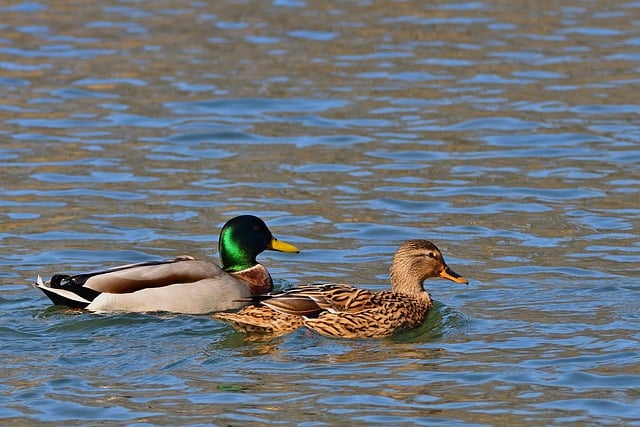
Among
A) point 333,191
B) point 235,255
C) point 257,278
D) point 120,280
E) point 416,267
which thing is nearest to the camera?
point 416,267

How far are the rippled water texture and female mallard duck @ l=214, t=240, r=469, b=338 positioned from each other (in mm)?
145

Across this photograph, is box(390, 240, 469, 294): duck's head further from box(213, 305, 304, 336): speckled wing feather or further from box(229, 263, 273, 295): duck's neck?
box(229, 263, 273, 295): duck's neck

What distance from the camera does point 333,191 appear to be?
15219mm

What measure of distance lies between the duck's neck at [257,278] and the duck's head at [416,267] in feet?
4.36

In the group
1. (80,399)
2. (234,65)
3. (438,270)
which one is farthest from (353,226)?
(234,65)

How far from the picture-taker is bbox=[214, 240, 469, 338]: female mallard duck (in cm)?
1090

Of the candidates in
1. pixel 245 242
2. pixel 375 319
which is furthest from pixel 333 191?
pixel 375 319

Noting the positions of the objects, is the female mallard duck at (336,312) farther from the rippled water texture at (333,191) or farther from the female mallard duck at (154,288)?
the female mallard duck at (154,288)

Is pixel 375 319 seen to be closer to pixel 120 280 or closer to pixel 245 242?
pixel 245 242

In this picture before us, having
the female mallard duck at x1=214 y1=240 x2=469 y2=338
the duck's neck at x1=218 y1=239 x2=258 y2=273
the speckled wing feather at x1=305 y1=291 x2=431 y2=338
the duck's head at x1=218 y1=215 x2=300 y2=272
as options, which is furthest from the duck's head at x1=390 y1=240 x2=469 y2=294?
the duck's neck at x1=218 y1=239 x2=258 y2=273

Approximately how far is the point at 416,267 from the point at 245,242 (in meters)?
1.75

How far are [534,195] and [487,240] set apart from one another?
161 cm

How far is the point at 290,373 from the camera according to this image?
31.9ft

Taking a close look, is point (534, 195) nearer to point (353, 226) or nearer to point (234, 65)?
point (353, 226)
